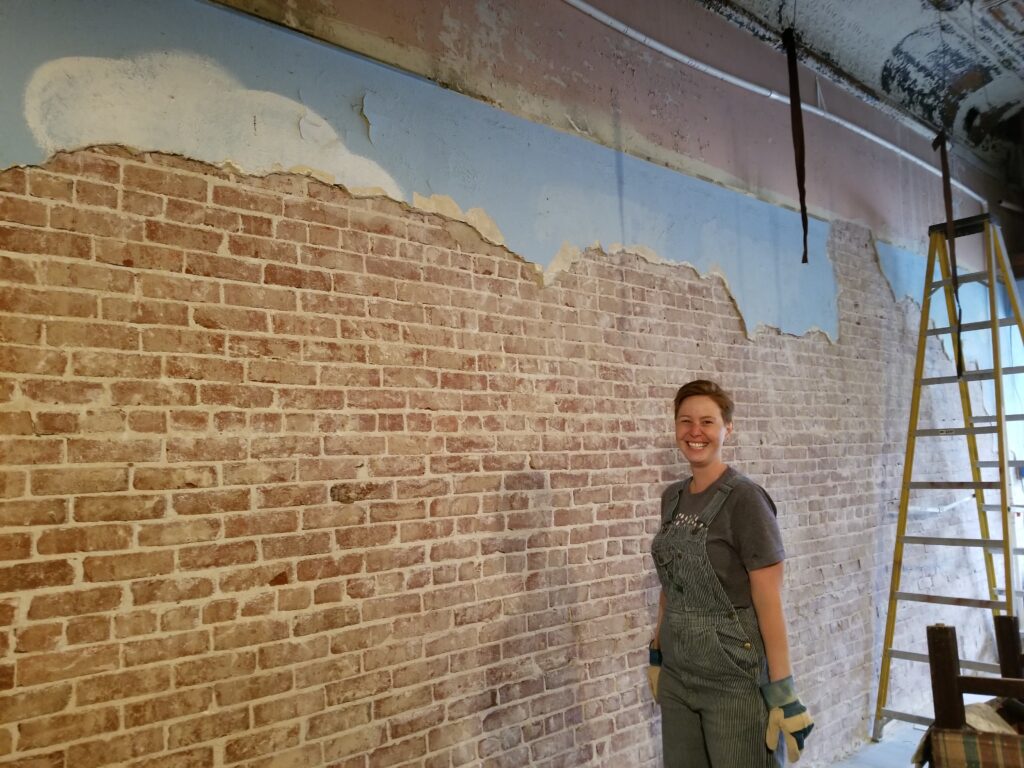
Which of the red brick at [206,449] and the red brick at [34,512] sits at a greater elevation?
the red brick at [206,449]

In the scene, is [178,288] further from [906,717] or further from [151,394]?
[906,717]

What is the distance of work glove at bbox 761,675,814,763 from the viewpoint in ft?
6.81

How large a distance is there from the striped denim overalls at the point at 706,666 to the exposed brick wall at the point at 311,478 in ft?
2.05

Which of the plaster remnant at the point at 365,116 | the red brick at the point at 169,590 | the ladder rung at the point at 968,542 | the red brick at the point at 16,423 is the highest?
the plaster remnant at the point at 365,116

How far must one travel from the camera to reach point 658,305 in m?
3.42

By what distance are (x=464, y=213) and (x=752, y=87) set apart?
92.0 inches

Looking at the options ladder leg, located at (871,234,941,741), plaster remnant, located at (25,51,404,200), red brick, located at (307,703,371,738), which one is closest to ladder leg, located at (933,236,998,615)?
ladder leg, located at (871,234,941,741)

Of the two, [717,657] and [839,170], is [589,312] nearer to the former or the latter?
[717,657]

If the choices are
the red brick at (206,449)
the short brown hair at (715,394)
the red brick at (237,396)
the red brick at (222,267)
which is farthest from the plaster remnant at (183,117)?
the short brown hair at (715,394)

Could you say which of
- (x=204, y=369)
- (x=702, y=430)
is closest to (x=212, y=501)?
(x=204, y=369)

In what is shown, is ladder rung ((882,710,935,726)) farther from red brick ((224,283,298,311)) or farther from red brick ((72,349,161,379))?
red brick ((72,349,161,379))

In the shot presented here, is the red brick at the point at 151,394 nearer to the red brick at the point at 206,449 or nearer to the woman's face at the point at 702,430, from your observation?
the red brick at the point at 206,449

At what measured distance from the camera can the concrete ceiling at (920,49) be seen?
4340 mm

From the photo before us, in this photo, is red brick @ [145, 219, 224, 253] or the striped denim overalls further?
the striped denim overalls
